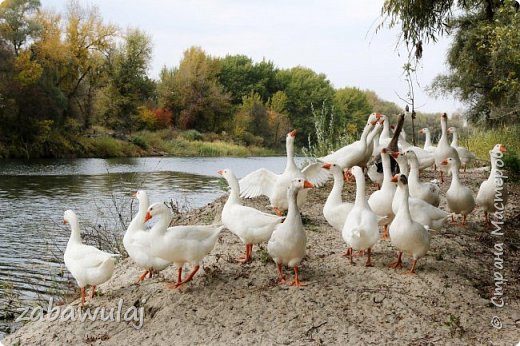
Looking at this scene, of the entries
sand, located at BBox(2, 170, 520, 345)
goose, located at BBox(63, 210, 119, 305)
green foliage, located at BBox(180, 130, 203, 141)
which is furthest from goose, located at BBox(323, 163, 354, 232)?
green foliage, located at BBox(180, 130, 203, 141)

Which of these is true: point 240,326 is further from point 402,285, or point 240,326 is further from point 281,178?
point 281,178

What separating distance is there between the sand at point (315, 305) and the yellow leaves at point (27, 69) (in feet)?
76.8

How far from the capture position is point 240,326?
498cm

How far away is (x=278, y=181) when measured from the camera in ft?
23.9

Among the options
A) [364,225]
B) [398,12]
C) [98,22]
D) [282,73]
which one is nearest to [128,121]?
[98,22]

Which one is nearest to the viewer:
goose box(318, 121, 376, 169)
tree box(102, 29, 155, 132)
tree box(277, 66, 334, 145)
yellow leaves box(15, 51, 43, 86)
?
goose box(318, 121, 376, 169)

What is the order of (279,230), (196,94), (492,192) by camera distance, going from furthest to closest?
(196,94) → (492,192) → (279,230)

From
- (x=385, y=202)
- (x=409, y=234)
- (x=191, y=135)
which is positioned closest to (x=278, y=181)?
(x=385, y=202)

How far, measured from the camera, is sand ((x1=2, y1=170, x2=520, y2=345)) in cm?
484

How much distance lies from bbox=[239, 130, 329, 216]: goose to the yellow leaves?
2262cm

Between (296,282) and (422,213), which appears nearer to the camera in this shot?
(296,282)

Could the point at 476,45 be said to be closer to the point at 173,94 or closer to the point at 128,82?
the point at 173,94

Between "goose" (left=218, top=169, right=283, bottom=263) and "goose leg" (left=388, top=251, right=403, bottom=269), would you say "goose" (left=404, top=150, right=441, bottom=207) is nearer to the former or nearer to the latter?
"goose leg" (left=388, top=251, right=403, bottom=269)

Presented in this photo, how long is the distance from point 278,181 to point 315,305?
235 centimetres
